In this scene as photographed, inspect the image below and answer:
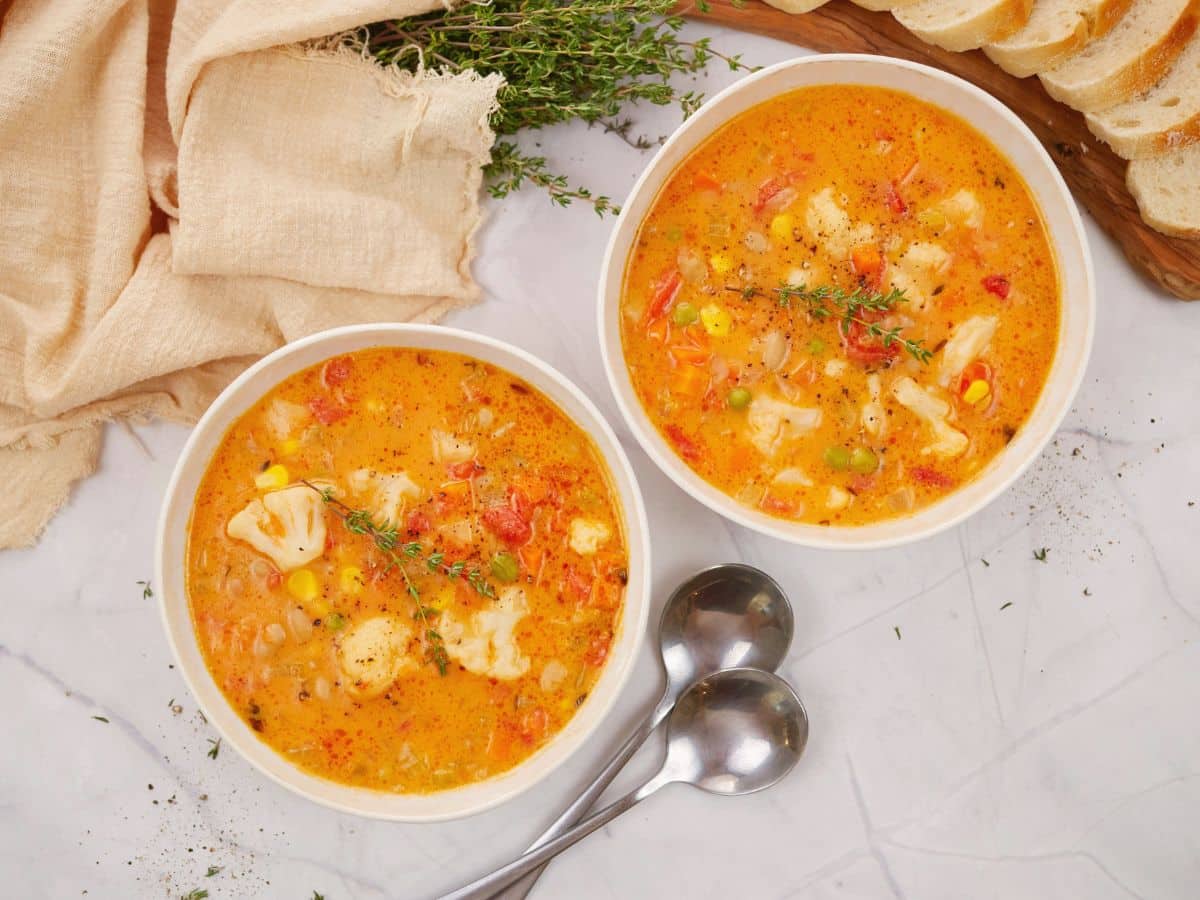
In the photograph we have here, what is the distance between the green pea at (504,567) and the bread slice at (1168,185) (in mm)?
2400

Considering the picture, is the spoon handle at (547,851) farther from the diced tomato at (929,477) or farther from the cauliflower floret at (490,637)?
the diced tomato at (929,477)

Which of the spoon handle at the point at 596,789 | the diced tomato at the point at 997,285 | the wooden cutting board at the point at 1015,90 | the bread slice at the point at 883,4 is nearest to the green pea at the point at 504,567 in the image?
the spoon handle at the point at 596,789

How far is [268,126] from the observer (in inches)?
120

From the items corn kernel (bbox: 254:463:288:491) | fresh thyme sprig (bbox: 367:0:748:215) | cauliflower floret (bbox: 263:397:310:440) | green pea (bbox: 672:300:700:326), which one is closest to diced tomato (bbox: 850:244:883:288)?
green pea (bbox: 672:300:700:326)

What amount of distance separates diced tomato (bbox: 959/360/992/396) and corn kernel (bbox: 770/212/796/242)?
693mm

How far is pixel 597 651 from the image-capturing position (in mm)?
2959

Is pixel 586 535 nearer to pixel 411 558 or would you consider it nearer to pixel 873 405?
pixel 411 558

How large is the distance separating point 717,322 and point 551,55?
1002 mm

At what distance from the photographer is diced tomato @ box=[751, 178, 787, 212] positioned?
291 cm

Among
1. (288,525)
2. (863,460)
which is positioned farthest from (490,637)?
(863,460)

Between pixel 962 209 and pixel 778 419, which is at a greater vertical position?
pixel 962 209

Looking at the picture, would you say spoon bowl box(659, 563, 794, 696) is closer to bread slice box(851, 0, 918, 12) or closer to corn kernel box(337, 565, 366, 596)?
corn kernel box(337, 565, 366, 596)

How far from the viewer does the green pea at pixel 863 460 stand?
287 cm

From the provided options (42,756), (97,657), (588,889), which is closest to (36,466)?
(97,657)
